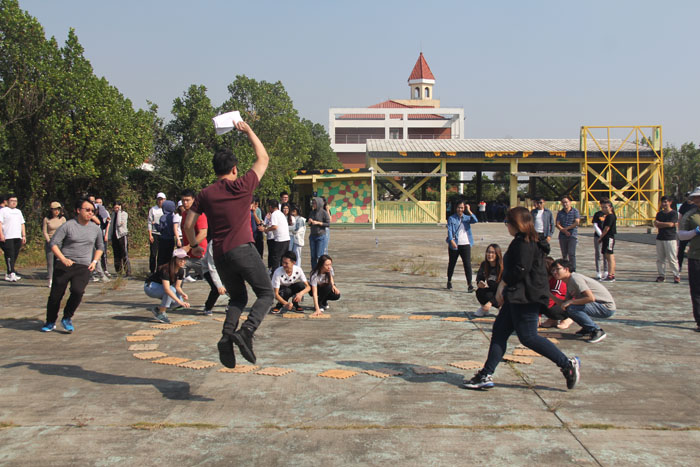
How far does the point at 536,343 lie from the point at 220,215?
2.78 metres

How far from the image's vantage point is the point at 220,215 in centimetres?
482

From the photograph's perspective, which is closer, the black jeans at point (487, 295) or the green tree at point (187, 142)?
the black jeans at point (487, 295)

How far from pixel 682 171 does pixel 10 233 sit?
191 feet

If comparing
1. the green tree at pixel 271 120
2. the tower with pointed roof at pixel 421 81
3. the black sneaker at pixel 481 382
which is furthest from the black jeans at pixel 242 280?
the tower with pointed roof at pixel 421 81

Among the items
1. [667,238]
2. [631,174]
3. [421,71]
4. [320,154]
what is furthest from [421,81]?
[667,238]

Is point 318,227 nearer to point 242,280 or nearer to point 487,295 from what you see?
point 487,295

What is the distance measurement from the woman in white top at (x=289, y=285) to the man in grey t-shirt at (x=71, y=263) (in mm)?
2532

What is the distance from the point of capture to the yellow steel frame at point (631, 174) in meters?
37.2

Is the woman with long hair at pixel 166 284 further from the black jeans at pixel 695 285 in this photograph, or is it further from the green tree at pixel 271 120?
the green tree at pixel 271 120

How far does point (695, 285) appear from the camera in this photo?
7.86m

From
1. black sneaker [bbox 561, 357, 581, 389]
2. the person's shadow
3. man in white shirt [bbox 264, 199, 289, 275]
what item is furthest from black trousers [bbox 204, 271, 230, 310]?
black sneaker [bbox 561, 357, 581, 389]

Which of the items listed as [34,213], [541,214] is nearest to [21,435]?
[541,214]

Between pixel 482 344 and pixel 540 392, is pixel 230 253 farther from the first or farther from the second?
pixel 482 344

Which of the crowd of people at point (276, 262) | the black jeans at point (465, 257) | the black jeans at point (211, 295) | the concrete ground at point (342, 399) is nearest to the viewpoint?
→ the concrete ground at point (342, 399)
